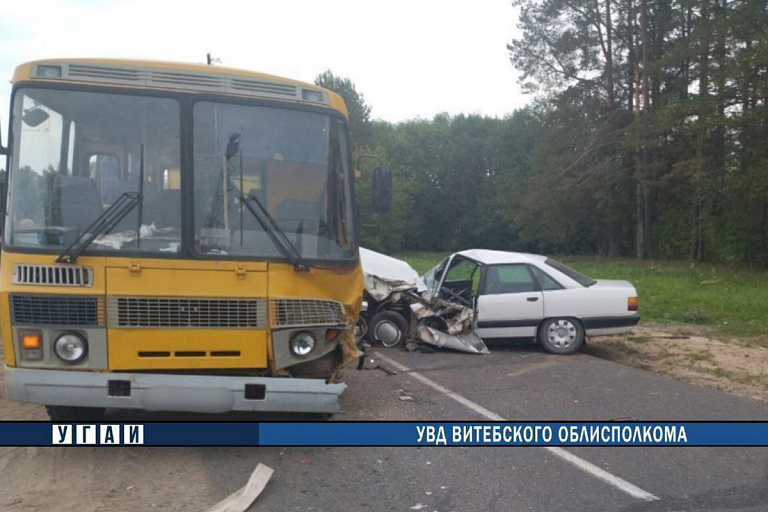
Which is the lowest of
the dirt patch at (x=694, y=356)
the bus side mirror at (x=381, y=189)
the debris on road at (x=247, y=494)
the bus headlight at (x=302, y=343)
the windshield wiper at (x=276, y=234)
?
the dirt patch at (x=694, y=356)

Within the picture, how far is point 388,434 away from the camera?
18.1ft

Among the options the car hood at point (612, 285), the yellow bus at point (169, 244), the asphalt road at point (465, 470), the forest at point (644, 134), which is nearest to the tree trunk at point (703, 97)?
the forest at point (644, 134)

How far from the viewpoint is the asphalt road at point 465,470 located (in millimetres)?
4840

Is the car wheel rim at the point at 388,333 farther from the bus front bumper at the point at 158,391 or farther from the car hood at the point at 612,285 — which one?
the bus front bumper at the point at 158,391

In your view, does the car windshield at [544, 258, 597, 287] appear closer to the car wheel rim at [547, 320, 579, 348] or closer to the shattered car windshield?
the car wheel rim at [547, 320, 579, 348]

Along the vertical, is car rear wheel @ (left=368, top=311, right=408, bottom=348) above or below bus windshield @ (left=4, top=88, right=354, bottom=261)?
below

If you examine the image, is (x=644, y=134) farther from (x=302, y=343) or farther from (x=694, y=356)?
(x=302, y=343)

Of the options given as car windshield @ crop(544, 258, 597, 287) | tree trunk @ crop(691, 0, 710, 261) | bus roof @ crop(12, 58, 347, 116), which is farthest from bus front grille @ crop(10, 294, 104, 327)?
tree trunk @ crop(691, 0, 710, 261)

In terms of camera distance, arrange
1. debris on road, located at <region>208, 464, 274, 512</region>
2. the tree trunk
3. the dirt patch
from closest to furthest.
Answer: debris on road, located at <region>208, 464, 274, 512</region>, the dirt patch, the tree trunk

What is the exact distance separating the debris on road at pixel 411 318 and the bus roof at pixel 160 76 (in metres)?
5.36

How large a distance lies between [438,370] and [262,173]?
450 cm

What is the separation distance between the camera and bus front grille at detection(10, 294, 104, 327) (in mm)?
5309

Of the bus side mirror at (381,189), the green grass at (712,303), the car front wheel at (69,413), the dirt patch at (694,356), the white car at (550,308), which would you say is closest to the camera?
the car front wheel at (69,413)

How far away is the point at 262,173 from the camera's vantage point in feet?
19.5
